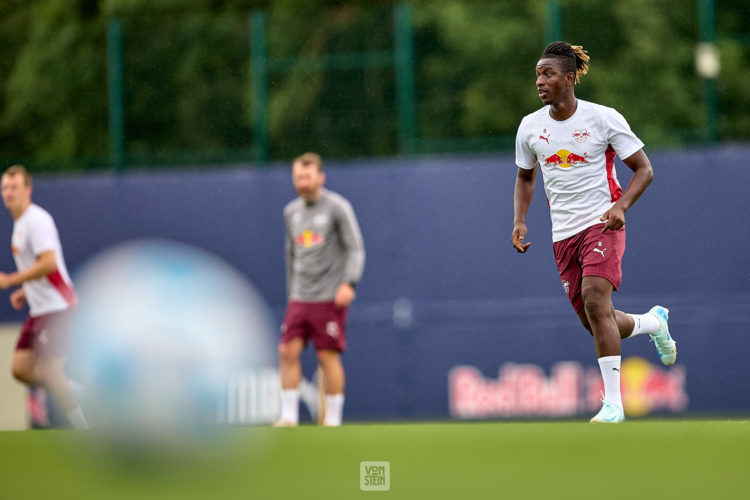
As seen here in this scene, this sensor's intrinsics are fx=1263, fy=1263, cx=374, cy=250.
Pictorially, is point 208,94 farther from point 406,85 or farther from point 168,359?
point 168,359

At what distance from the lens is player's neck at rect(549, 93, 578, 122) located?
644cm

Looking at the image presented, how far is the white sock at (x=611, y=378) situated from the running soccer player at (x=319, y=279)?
382cm

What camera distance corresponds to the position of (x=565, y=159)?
650cm

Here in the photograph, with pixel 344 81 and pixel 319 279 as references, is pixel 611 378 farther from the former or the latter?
pixel 344 81

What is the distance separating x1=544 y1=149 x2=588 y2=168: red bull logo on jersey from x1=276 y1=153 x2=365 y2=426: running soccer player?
3922mm

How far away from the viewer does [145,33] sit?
47.9 feet

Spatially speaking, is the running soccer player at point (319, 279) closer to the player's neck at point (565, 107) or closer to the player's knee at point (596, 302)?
the player's knee at point (596, 302)

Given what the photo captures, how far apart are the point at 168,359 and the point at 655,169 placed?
7687mm

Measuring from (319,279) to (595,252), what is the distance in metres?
4.17

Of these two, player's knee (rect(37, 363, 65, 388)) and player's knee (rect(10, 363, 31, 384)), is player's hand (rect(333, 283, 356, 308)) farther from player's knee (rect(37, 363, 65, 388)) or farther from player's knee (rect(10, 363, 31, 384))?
player's knee (rect(10, 363, 31, 384))

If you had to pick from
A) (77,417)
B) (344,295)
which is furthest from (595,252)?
(77,417)

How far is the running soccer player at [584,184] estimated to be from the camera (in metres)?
6.42

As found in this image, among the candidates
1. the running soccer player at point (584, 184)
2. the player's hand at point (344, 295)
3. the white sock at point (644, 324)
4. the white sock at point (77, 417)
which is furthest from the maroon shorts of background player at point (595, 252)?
the white sock at point (77, 417)

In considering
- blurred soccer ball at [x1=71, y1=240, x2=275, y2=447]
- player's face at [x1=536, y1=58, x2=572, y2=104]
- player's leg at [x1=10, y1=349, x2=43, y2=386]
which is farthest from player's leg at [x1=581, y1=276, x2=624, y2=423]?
player's leg at [x1=10, y1=349, x2=43, y2=386]
